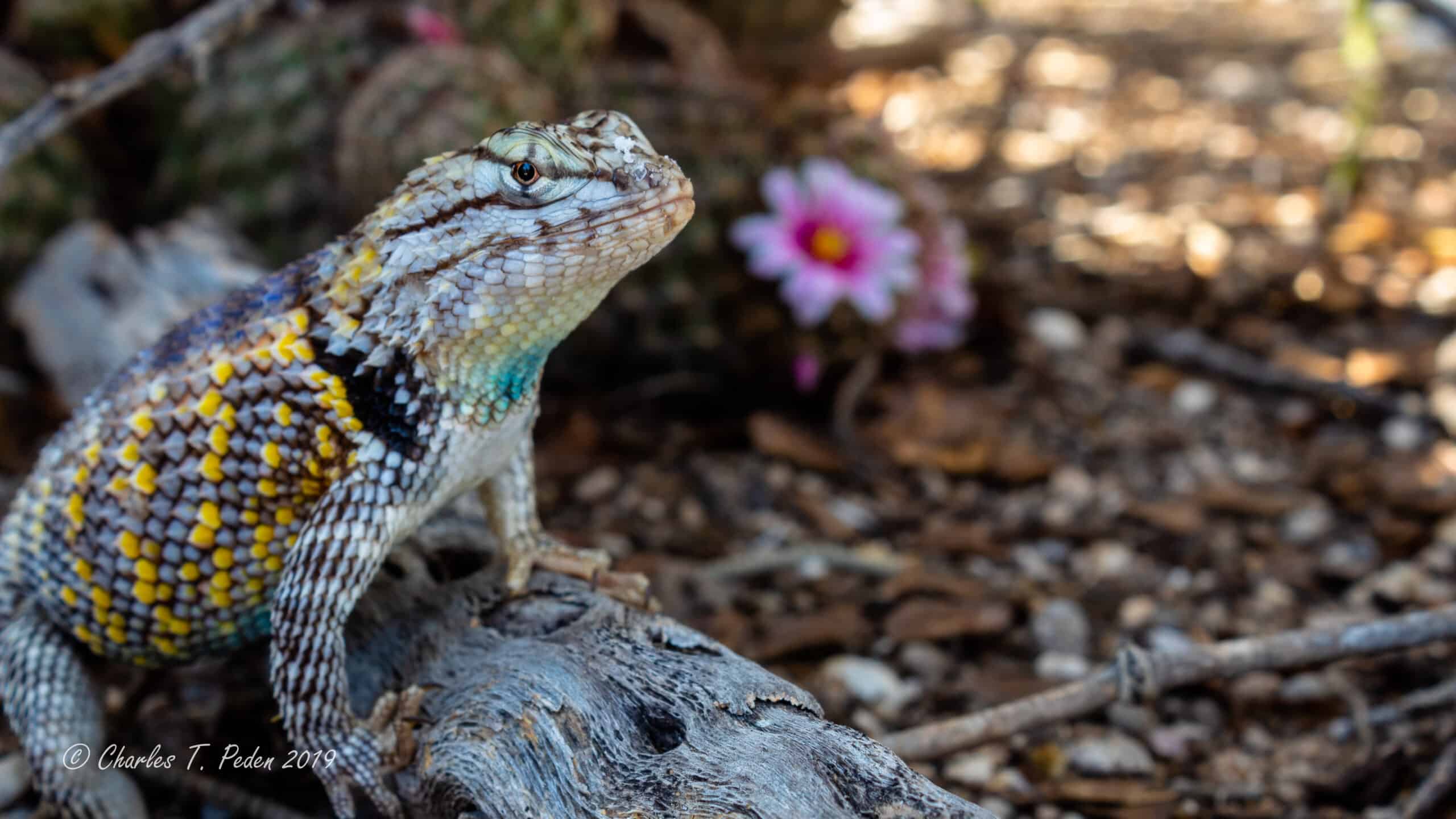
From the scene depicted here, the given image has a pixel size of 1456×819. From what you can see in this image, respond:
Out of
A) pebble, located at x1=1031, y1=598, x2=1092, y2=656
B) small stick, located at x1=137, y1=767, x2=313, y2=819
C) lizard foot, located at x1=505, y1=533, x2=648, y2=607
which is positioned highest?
pebble, located at x1=1031, y1=598, x2=1092, y2=656

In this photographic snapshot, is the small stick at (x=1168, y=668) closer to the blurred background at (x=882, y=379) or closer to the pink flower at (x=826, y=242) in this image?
the blurred background at (x=882, y=379)

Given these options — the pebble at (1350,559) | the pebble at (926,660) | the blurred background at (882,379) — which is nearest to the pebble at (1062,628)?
the blurred background at (882,379)

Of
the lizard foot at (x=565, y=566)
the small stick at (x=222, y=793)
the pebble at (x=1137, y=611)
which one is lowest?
the small stick at (x=222, y=793)

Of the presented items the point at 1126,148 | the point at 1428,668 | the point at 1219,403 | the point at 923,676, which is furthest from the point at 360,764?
the point at 1126,148

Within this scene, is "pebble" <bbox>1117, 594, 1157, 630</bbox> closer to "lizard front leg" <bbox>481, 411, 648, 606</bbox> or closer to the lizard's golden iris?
"lizard front leg" <bbox>481, 411, 648, 606</bbox>

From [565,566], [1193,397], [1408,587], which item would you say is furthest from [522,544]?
[1193,397]

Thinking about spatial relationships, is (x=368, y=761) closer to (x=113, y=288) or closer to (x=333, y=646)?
(x=333, y=646)

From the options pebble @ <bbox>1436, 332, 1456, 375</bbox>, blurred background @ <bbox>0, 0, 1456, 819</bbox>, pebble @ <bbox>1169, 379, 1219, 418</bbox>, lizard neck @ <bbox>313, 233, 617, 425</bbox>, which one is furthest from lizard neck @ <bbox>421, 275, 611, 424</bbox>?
pebble @ <bbox>1436, 332, 1456, 375</bbox>
